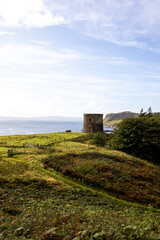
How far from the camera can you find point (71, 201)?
42.6 ft

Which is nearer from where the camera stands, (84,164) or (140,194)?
(140,194)

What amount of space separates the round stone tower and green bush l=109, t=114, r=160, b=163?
1583 cm

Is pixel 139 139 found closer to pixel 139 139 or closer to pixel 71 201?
pixel 139 139

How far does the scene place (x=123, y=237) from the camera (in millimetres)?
7043

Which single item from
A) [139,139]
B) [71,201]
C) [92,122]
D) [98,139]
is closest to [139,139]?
[139,139]

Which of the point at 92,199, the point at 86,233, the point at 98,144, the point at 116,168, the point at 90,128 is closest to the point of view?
the point at 86,233

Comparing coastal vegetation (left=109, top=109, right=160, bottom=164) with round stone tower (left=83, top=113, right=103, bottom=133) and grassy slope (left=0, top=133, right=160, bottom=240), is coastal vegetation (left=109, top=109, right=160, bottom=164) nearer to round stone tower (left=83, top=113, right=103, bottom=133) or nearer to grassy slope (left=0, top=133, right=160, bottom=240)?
grassy slope (left=0, top=133, right=160, bottom=240)

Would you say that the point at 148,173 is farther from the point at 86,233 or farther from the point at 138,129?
the point at 86,233

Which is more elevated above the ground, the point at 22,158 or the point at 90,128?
the point at 90,128

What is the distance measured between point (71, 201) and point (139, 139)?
2249 cm

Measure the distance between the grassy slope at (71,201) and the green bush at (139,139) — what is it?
6.87 m

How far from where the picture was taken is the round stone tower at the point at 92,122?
51.2 metres

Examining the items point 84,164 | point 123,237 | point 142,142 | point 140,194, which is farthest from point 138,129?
point 123,237

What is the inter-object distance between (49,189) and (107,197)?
5003 millimetres
